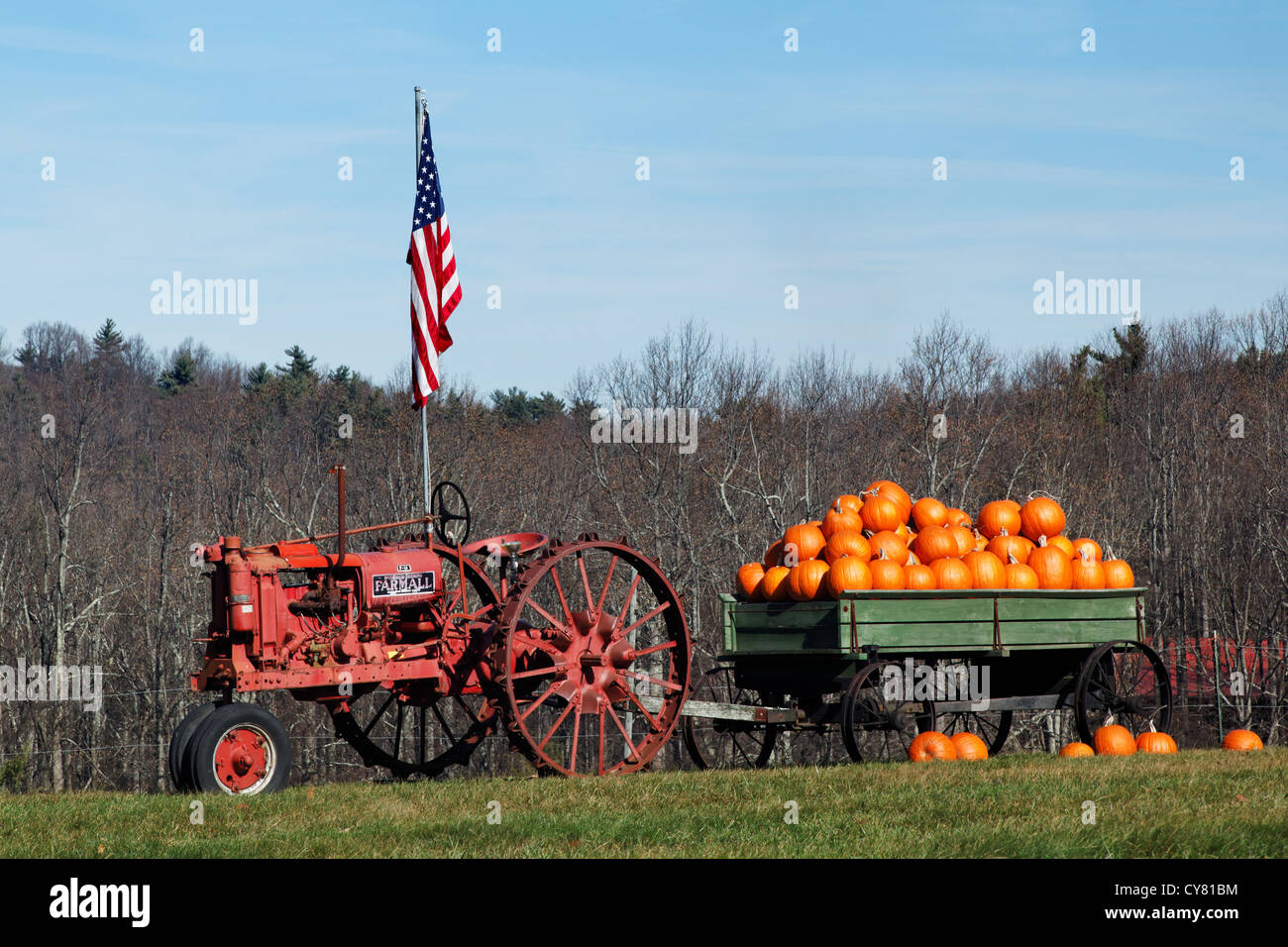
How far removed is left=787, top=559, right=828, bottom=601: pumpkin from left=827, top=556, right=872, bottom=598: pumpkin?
13 cm

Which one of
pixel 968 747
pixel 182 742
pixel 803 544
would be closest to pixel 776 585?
pixel 803 544

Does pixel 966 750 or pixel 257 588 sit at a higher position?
pixel 257 588

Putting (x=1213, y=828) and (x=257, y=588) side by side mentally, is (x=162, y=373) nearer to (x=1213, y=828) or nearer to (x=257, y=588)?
(x=257, y=588)

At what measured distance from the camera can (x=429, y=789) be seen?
9180 millimetres

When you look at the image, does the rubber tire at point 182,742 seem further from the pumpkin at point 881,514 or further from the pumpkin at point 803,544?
the pumpkin at point 881,514

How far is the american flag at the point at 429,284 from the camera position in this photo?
42.7ft

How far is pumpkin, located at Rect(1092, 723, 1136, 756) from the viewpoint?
12.2 metres

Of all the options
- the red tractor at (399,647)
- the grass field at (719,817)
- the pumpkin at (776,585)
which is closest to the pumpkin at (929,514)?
the pumpkin at (776,585)

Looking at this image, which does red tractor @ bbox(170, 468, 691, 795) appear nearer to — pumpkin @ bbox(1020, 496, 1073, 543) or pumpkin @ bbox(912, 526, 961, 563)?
pumpkin @ bbox(912, 526, 961, 563)

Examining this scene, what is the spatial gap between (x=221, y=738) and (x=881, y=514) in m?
6.36

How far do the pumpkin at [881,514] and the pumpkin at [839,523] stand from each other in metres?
0.31
